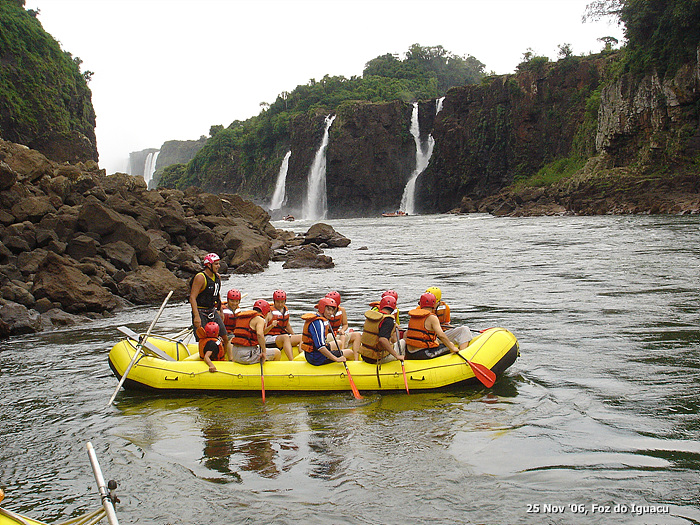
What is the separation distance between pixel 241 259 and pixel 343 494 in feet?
56.5

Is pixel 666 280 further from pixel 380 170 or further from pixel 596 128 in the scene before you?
pixel 380 170

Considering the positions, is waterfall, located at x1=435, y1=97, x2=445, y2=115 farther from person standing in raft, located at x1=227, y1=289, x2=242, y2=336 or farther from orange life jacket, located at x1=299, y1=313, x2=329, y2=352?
orange life jacket, located at x1=299, y1=313, x2=329, y2=352

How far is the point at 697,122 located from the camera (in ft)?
125

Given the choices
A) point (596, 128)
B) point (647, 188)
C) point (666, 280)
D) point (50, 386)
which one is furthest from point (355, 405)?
point (596, 128)

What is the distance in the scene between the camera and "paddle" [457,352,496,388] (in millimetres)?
7895

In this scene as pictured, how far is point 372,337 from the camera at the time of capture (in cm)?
807

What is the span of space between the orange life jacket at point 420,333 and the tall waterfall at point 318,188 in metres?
67.4

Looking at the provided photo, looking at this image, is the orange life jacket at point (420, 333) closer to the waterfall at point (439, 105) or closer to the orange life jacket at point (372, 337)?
the orange life jacket at point (372, 337)

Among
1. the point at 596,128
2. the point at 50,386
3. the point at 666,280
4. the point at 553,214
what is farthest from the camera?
the point at 596,128

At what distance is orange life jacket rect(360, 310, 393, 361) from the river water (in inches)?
20.0

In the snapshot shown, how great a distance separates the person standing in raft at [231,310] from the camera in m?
8.70

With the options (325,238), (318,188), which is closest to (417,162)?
(318,188)

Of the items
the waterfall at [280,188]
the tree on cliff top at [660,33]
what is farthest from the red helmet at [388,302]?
the waterfall at [280,188]

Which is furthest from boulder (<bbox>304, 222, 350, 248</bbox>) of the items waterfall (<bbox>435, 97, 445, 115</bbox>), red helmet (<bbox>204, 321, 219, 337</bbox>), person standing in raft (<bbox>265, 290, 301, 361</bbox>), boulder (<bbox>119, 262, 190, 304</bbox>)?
waterfall (<bbox>435, 97, 445, 115</bbox>)
